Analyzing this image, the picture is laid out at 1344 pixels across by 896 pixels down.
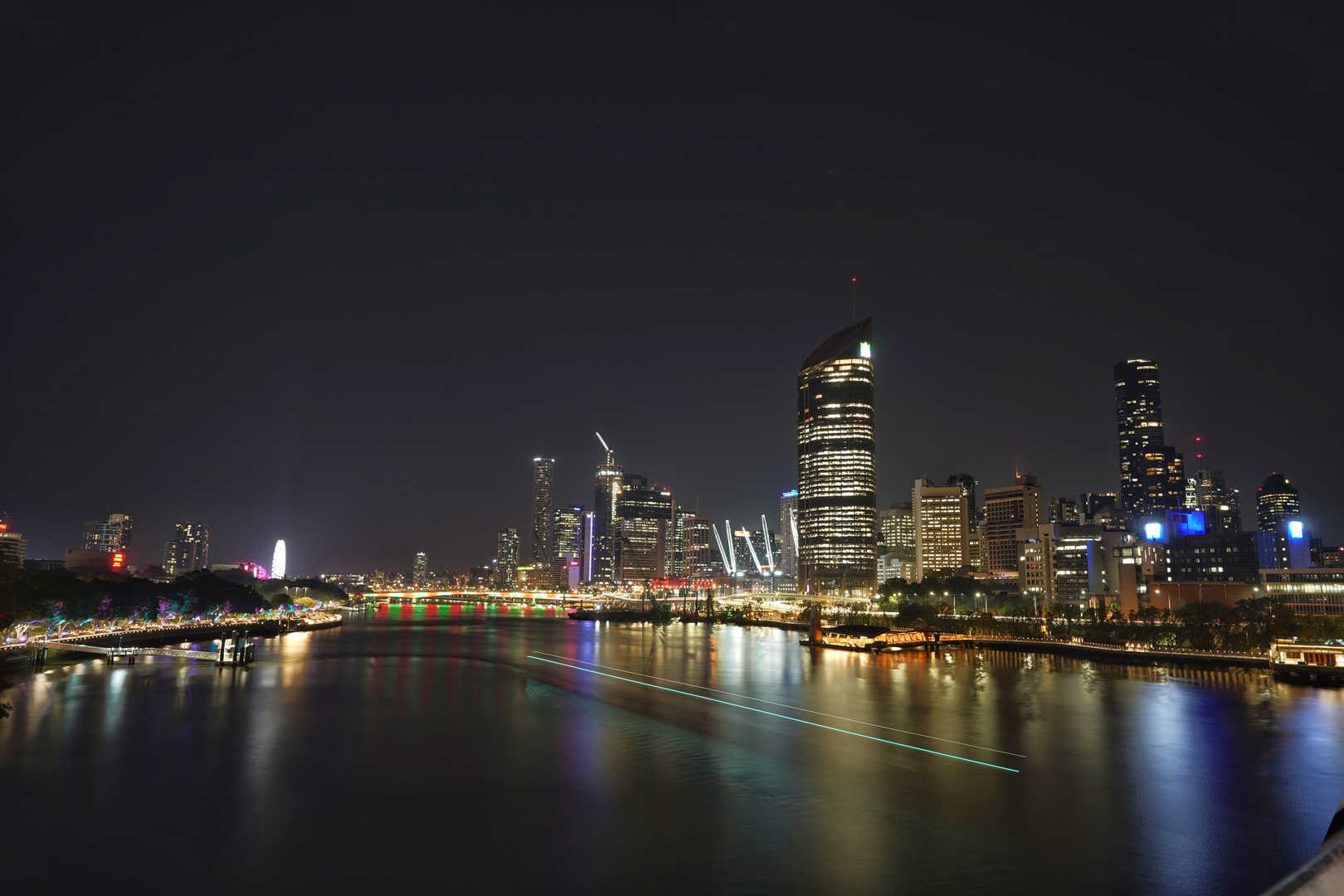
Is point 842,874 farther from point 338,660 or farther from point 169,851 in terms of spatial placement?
point 338,660

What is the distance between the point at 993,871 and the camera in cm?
1872

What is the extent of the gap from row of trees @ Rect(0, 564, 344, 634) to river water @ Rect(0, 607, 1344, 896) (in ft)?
25.6

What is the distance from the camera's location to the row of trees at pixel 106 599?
5803cm

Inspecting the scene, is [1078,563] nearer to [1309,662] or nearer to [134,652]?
[1309,662]

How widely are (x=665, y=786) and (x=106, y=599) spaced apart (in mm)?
74300

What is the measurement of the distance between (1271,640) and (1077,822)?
6122cm

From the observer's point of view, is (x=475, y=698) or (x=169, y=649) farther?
(x=169, y=649)

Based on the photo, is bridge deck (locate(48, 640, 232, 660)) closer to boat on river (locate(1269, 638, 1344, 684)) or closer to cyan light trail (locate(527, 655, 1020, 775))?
cyan light trail (locate(527, 655, 1020, 775))

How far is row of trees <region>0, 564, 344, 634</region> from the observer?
5803 centimetres

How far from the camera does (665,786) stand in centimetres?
2667

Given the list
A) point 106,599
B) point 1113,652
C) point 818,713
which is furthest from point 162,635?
point 1113,652

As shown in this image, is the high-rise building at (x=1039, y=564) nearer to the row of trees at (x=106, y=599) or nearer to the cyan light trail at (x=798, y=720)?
the cyan light trail at (x=798, y=720)

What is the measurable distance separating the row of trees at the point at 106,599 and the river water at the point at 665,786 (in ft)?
25.6

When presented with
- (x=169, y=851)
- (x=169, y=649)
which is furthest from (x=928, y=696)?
(x=169, y=649)
